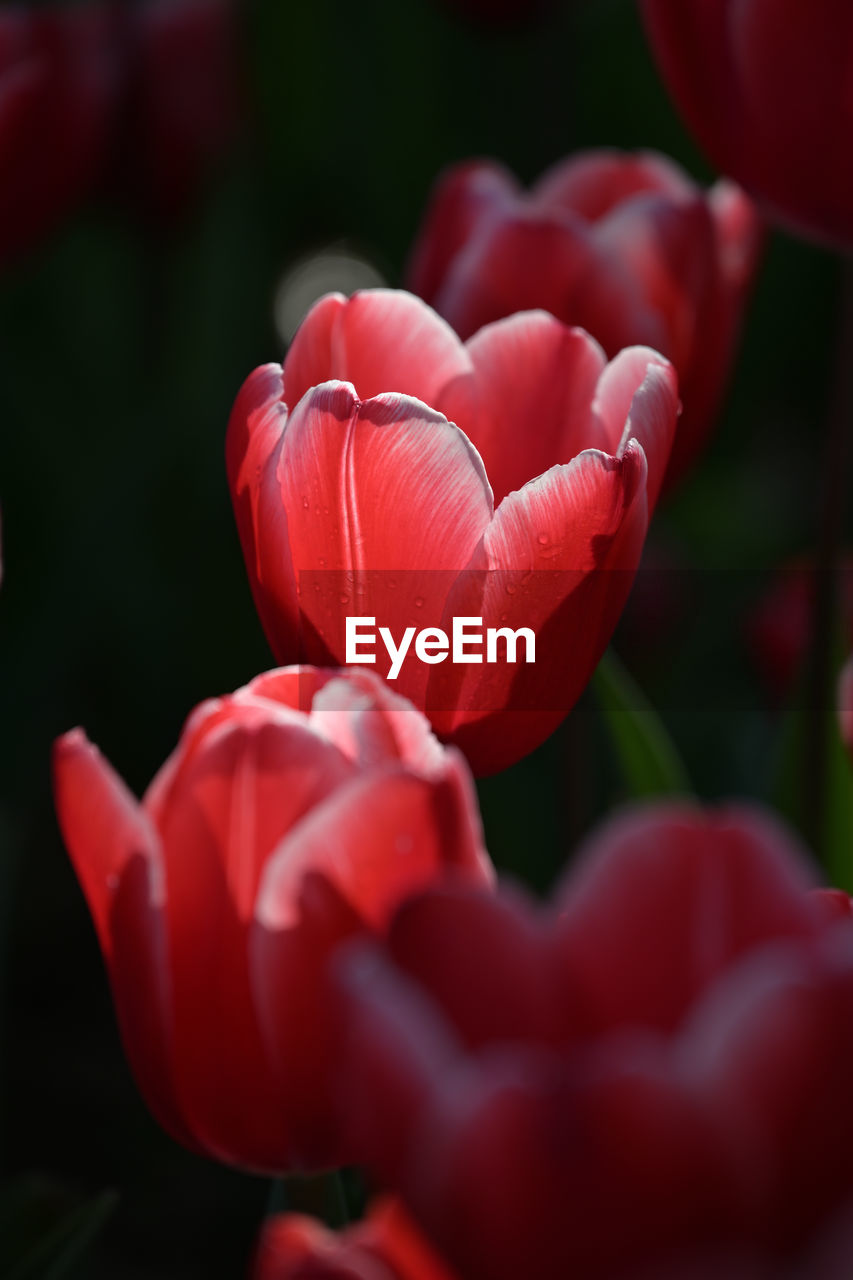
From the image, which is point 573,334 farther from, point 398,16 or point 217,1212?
point 398,16

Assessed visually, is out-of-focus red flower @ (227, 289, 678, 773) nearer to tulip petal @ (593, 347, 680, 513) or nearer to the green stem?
tulip petal @ (593, 347, 680, 513)

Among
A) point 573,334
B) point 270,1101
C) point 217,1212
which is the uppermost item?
point 573,334

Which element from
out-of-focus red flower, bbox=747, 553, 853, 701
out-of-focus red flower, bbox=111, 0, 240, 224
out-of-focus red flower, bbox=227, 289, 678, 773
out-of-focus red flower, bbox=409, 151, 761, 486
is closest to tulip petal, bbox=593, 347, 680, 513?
out-of-focus red flower, bbox=227, 289, 678, 773

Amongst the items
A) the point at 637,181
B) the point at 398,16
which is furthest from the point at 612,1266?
the point at 398,16

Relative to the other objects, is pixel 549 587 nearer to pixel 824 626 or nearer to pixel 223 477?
pixel 824 626

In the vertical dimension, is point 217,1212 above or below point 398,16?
below

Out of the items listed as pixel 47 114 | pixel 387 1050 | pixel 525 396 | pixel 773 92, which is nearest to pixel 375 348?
pixel 525 396
